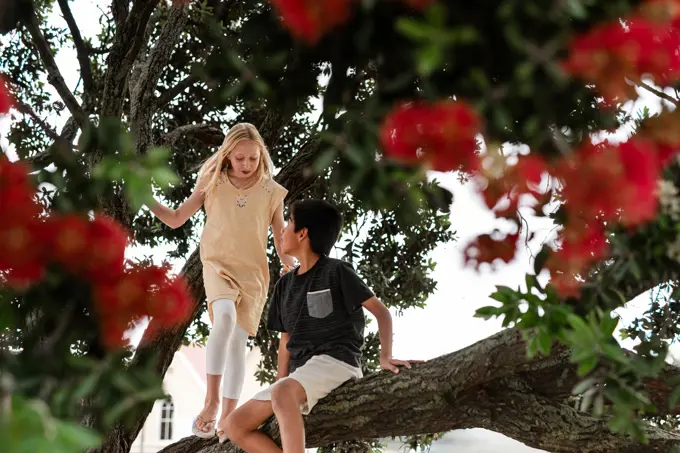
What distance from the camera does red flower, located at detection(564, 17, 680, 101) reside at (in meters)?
0.95

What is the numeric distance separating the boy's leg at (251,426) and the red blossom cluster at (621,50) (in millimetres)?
2226

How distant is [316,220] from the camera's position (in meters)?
3.19

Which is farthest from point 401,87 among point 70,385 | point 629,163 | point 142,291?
point 70,385

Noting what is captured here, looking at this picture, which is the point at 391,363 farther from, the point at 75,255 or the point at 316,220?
the point at 75,255

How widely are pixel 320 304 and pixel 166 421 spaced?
7.79 meters

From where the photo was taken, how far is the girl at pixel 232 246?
130 inches

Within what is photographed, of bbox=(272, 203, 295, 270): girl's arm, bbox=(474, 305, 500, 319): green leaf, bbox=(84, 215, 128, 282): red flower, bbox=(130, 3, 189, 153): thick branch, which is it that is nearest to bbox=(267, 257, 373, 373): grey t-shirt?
bbox=(272, 203, 295, 270): girl's arm

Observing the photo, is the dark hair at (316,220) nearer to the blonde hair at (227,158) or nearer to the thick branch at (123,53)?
the blonde hair at (227,158)

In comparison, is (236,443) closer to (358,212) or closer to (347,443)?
(347,443)

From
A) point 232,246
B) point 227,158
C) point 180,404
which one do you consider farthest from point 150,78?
point 180,404

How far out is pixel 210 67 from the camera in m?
1.30

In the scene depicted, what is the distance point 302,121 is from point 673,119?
4.05 metres

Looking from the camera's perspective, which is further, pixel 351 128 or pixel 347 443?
pixel 347 443

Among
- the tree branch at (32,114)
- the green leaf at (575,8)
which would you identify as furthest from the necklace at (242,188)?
the green leaf at (575,8)
